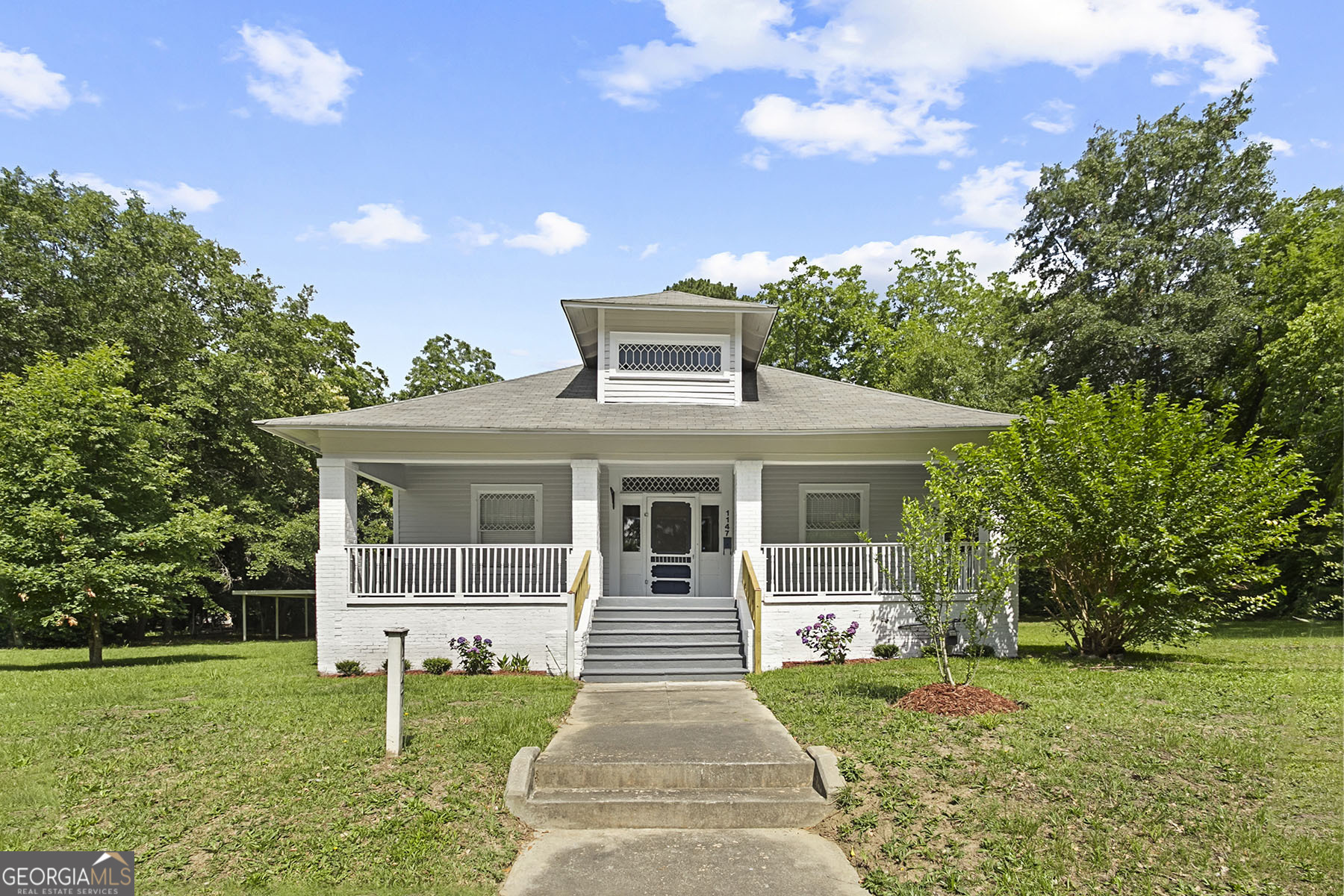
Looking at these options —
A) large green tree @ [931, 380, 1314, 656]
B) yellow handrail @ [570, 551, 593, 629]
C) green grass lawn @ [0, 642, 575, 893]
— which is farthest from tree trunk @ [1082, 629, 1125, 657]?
green grass lawn @ [0, 642, 575, 893]

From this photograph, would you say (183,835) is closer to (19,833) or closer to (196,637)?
(19,833)

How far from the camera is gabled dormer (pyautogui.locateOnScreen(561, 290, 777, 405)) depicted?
45.2 feet

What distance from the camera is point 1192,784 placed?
530 centimetres

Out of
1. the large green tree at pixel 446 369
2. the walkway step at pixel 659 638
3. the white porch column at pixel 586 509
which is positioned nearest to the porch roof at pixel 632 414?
the white porch column at pixel 586 509

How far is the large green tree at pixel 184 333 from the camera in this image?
2056cm

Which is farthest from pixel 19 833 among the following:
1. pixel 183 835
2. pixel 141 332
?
pixel 141 332

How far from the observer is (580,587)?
1159 centimetres

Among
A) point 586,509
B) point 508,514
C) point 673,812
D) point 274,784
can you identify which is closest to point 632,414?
point 586,509

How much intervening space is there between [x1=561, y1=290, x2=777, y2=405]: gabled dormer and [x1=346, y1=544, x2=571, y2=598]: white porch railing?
323cm

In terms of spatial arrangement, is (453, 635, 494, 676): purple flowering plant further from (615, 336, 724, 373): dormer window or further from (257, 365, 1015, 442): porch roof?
(615, 336, 724, 373): dormer window

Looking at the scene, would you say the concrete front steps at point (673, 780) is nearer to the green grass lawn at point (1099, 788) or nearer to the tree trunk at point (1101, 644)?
the green grass lawn at point (1099, 788)

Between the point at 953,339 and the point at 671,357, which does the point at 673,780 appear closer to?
the point at 671,357

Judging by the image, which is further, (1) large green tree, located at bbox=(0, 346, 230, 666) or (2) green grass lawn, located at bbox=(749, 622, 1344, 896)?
(1) large green tree, located at bbox=(0, 346, 230, 666)

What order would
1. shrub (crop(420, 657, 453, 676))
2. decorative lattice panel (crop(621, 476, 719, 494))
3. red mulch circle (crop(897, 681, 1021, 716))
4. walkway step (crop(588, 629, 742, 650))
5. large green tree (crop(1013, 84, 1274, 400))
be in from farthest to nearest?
large green tree (crop(1013, 84, 1274, 400)) → decorative lattice panel (crop(621, 476, 719, 494)) → walkway step (crop(588, 629, 742, 650)) → shrub (crop(420, 657, 453, 676)) → red mulch circle (crop(897, 681, 1021, 716))
